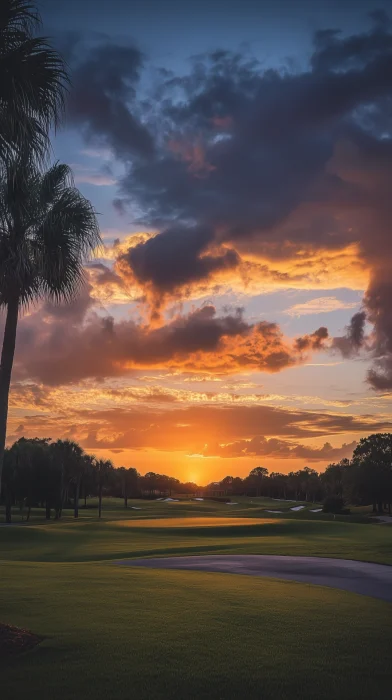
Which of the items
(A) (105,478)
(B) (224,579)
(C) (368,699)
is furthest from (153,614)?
(A) (105,478)

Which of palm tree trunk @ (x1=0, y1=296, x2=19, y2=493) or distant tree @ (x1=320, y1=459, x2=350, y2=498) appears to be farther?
distant tree @ (x1=320, y1=459, x2=350, y2=498)

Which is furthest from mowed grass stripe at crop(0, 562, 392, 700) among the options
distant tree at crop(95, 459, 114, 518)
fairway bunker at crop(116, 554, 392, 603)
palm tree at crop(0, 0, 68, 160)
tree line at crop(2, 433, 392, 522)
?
distant tree at crop(95, 459, 114, 518)

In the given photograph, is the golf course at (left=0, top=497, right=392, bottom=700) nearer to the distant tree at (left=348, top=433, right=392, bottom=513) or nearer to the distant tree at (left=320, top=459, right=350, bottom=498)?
the distant tree at (left=348, top=433, right=392, bottom=513)

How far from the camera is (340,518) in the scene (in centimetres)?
6781

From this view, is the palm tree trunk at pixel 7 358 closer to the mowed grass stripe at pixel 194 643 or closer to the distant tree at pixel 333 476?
the mowed grass stripe at pixel 194 643

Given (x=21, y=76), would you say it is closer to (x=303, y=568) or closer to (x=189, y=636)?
(x=189, y=636)

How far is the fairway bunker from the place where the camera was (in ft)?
64.1

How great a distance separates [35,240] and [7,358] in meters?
2.90

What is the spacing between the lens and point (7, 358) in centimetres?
1473

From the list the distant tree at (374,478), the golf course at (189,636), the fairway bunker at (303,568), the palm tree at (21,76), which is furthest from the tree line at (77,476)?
the palm tree at (21,76)

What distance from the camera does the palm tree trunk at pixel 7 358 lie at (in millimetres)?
14250

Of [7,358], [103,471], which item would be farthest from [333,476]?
[7,358]

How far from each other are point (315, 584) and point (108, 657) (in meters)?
11.0

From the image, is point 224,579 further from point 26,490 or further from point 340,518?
point 26,490
